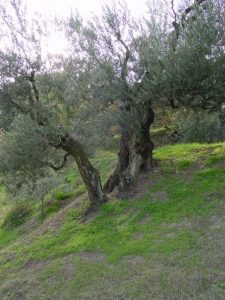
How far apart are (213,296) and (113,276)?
2.96 meters

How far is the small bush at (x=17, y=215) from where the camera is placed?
2110cm

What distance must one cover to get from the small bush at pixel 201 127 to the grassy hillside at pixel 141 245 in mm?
1469

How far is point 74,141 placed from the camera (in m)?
15.7

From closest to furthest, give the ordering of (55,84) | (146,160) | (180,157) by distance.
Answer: (55,84)
(146,160)
(180,157)

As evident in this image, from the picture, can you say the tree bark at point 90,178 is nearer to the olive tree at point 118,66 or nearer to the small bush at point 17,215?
the olive tree at point 118,66

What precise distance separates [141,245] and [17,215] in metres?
11.4

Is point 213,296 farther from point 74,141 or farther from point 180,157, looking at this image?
point 180,157

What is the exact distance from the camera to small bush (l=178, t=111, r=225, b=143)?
57.3ft

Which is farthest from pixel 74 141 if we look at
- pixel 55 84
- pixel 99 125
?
pixel 55 84

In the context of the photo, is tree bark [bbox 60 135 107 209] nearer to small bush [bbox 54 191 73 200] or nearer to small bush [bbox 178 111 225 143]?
small bush [bbox 178 111 225 143]

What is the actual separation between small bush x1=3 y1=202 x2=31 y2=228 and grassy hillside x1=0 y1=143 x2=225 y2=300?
2508 millimetres

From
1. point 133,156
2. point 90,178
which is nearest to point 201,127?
point 133,156

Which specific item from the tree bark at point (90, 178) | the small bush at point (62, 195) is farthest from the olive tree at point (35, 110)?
the small bush at point (62, 195)

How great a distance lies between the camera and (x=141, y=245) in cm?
1200
